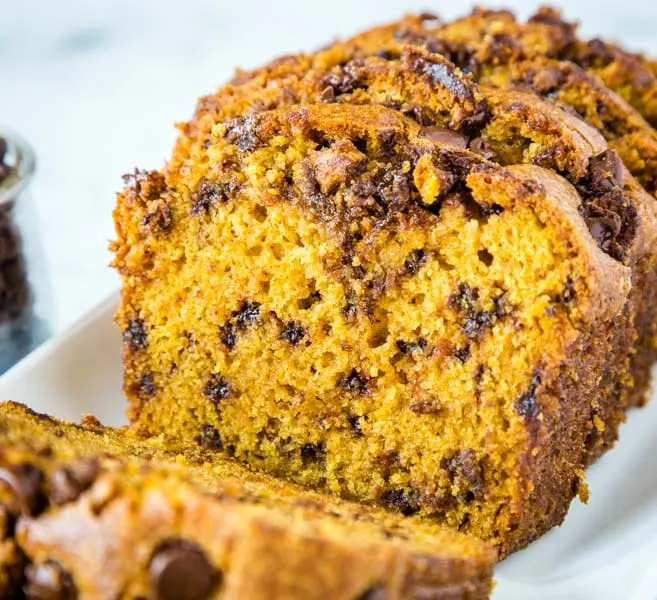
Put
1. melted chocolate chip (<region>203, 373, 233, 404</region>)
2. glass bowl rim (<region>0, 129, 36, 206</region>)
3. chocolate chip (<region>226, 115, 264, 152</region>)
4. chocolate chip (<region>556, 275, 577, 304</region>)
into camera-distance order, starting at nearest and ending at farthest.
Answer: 1. chocolate chip (<region>556, 275, 577, 304</region>)
2. chocolate chip (<region>226, 115, 264, 152</region>)
3. melted chocolate chip (<region>203, 373, 233, 404</region>)
4. glass bowl rim (<region>0, 129, 36, 206</region>)

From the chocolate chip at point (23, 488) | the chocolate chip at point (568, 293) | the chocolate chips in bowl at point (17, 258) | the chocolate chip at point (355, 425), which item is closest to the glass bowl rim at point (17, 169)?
the chocolate chips in bowl at point (17, 258)

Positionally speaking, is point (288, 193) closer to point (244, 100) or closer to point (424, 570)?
point (244, 100)

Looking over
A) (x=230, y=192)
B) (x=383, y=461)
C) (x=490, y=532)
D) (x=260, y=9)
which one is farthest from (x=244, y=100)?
(x=260, y=9)

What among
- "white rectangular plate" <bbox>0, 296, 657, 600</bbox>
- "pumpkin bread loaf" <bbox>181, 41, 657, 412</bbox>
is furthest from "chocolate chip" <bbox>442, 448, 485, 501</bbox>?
"pumpkin bread loaf" <bbox>181, 41, 657, 412</bbox>

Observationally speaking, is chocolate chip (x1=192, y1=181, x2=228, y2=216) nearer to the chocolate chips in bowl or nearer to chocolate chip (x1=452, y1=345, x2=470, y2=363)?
chocolate chip (x1=452, y1=345, x2=470, y2=363)

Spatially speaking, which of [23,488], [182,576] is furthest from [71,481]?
[182,576]

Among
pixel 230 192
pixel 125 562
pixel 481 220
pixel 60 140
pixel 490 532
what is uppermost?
pixel 481 220

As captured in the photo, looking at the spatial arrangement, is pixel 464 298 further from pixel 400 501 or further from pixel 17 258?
pixel 17 258
